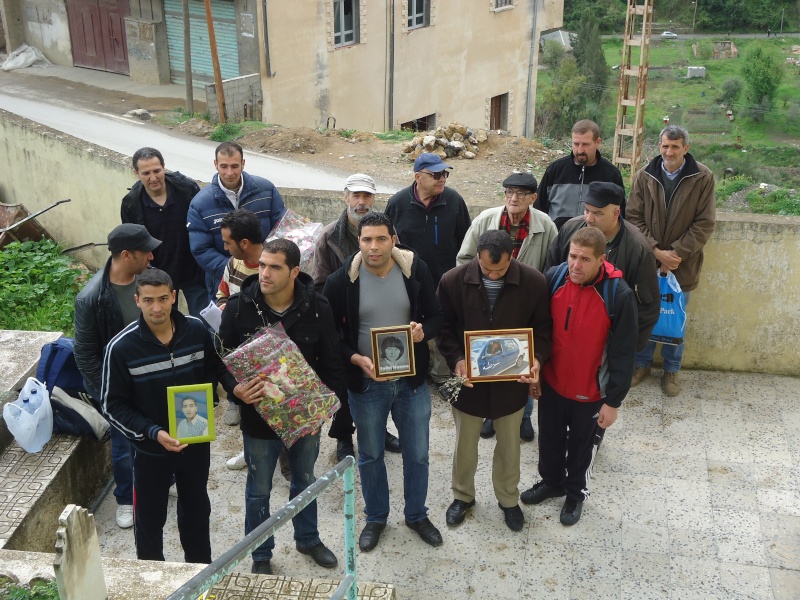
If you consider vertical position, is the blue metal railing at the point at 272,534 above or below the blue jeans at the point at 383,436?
above

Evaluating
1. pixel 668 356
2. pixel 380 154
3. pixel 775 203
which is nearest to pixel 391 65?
pixel 380 154

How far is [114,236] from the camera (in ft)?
16.0

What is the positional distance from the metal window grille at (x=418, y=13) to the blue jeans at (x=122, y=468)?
22.4m

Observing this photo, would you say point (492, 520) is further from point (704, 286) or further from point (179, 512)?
point (704, 286)

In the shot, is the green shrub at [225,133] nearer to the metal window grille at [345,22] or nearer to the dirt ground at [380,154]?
the dirt ground at [380,154]

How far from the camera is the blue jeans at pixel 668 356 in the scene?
648cm

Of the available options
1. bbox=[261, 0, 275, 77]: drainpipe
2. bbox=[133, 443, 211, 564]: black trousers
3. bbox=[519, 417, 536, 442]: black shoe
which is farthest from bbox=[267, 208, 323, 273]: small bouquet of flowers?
bbox=[261, 0, 275, 77]: drainpipe

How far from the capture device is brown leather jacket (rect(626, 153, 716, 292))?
6121mm

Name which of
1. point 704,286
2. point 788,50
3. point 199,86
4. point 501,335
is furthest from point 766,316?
point 788,50

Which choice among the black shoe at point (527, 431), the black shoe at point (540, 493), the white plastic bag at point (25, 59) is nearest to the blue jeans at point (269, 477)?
the black shoe at point (540, 493)

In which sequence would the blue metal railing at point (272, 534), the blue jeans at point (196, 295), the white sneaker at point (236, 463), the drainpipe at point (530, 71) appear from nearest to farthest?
the blue metal railing at point (272, 534)
the white sneaker at point (236, 463)
the blue jeans at point (196, 295)
the drainpipe at point (530, 71)

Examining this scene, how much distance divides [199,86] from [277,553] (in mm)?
20511

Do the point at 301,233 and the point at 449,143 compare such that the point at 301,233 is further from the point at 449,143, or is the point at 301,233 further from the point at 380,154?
the point at 380,154

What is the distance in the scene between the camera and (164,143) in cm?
1789
